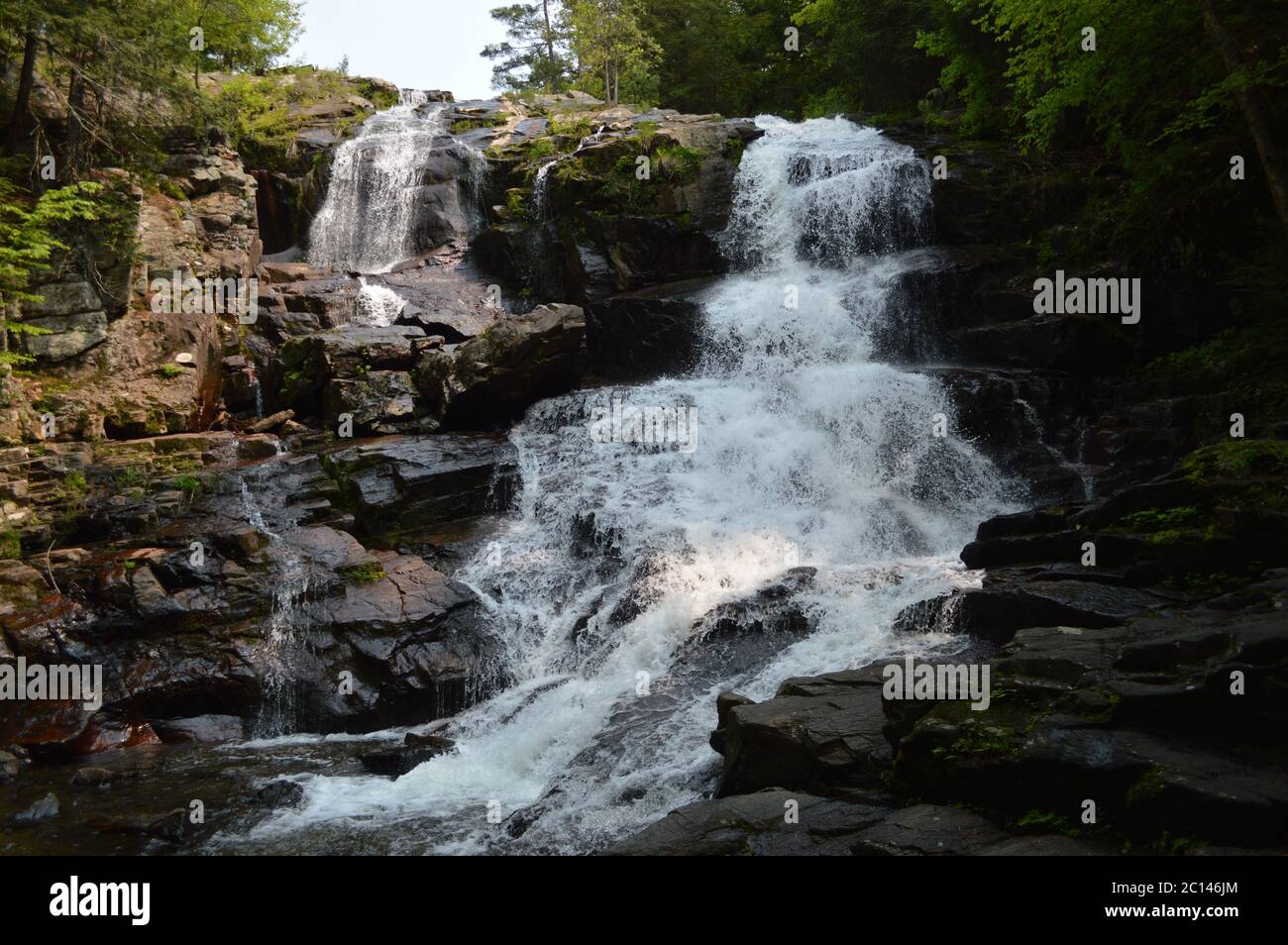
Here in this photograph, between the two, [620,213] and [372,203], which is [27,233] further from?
[620,213]

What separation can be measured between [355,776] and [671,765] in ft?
10.7

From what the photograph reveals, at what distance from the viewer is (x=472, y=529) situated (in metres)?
13.1

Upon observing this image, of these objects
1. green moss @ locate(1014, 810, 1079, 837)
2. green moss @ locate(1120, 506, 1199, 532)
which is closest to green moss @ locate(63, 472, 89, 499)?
green moss @ locate(1014, 810, 1079, 837)

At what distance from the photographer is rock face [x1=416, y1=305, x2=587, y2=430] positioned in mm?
15102

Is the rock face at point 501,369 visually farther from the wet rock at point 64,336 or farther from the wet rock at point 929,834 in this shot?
the wet rock at point 929,834

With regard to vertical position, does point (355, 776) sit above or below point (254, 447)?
below

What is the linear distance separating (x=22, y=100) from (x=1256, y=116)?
1884cm

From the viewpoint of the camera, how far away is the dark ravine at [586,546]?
5.23 metres

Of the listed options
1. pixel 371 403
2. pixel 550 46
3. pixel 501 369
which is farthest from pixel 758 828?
pixel 550 46

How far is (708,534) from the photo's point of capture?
468 inches

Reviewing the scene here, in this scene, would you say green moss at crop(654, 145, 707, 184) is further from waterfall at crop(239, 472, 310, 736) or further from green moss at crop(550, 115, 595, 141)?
waterfall at crop(239, 472, 310, 736)

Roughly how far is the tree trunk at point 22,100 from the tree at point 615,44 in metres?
19.3
